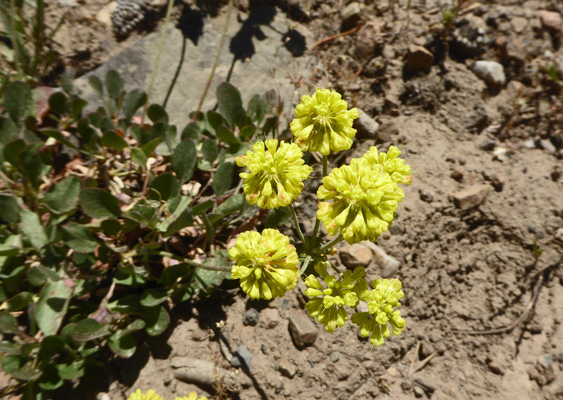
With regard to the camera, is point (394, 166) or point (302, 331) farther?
point (302, 331)

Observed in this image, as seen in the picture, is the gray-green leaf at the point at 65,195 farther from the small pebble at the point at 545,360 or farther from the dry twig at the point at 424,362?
the small pebble at the point at 545,360

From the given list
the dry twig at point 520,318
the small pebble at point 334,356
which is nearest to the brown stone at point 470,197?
the dry twig at point 520,318

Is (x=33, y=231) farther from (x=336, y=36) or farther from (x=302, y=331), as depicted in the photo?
(x=336, y=36)

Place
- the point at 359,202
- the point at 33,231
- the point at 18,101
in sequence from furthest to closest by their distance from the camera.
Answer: the point at 18,101, the point at 33,231, the point at 359,202

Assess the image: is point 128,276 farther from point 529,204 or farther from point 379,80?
point 529,204

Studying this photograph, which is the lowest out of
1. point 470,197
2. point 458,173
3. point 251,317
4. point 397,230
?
point 251,317

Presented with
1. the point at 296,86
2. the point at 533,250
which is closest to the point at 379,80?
the point at 296,86

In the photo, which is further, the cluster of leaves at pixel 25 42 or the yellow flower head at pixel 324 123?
the cluster of leaves at pixel 25 42

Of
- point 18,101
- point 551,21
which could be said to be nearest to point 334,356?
point 18,101
